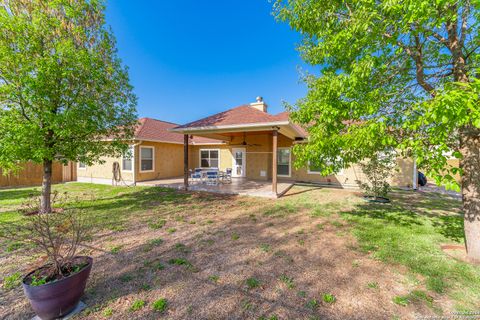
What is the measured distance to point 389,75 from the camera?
3.95m

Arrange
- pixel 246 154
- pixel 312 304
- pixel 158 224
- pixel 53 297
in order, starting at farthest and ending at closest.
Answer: pixel 246 154
pixel 158 224
pixel 312 304
pixel 53 297

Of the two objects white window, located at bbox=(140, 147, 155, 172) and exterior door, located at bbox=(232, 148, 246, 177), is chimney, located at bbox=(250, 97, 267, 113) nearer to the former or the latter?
exterior door, located at bbox=(232, 148, 246, 177)

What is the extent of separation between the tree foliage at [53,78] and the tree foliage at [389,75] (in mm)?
5660

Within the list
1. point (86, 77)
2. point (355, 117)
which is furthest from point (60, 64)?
point (355, 117)

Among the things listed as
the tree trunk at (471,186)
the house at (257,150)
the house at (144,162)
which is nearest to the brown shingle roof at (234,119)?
the house at (257,150)

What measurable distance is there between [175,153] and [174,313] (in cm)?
1388

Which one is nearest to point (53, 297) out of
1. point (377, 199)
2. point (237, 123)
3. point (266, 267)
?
point (266, 267)

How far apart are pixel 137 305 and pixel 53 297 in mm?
904

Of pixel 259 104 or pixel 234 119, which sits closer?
pixel 234 119

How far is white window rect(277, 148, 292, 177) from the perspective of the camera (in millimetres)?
13661

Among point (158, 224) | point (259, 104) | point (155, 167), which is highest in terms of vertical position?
point (259, 104)

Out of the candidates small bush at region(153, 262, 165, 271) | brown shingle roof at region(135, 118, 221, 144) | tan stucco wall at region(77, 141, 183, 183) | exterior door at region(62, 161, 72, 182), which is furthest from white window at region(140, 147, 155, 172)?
small bush at region(153, 262, 165, 271)

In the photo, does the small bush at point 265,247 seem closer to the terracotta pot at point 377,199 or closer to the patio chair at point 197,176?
the terracotta pot at point 377,199

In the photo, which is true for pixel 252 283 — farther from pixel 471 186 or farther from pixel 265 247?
pixel 471 186
